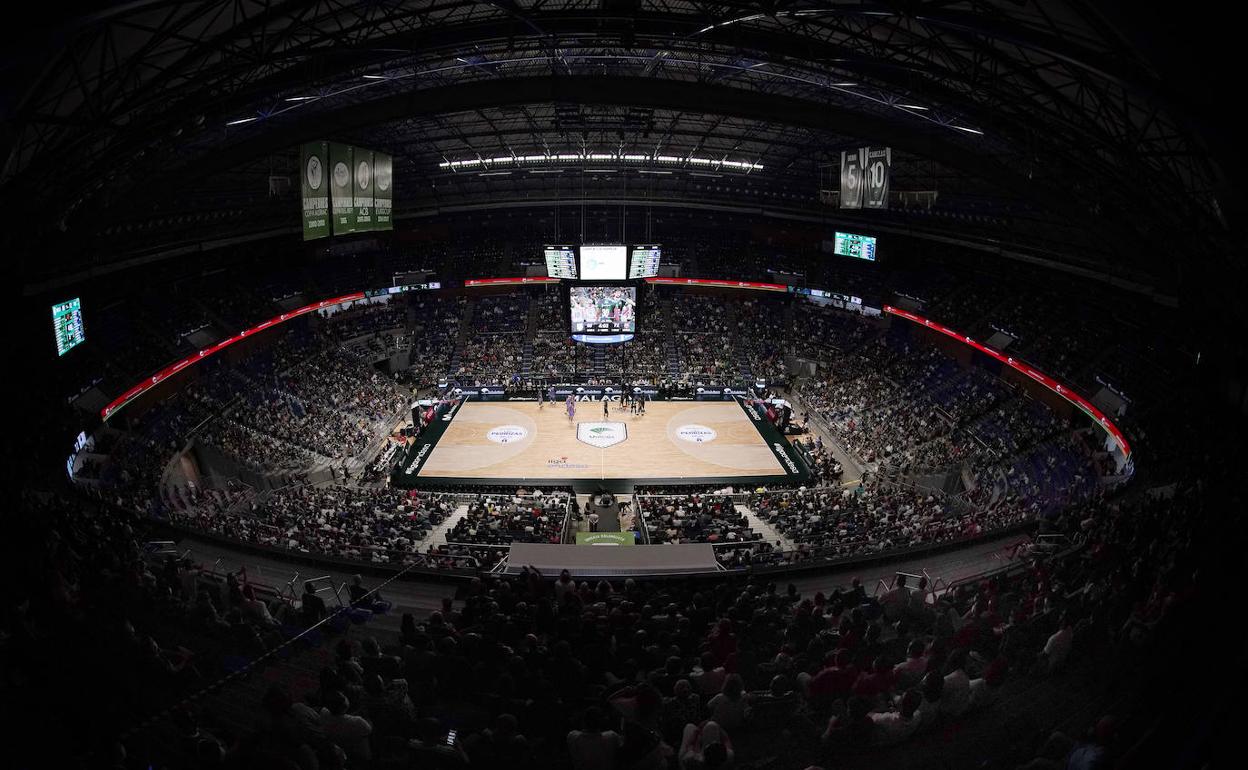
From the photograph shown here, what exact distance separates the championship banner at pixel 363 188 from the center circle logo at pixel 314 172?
75.0 inches

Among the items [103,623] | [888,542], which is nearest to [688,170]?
[888,542]

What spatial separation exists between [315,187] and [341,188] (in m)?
1.36

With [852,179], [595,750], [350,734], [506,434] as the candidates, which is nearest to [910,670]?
[595,750]

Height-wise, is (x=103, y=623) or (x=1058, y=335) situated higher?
(x=1058, y=335)

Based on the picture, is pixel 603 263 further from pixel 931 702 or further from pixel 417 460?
pixel 931 702

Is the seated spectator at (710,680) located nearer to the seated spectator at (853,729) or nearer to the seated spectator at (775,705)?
the seated spectator at (775,705)

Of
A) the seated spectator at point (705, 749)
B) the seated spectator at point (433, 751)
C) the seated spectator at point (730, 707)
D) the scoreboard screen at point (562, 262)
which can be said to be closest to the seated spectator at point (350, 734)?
the seated spectator at point (433, 751)

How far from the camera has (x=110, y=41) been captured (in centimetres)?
1390

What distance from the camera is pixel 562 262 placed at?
38.3 metres

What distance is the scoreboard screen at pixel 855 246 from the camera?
3984 centimetres

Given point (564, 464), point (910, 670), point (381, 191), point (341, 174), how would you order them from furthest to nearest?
1. point (564, 464)
2. point (381, 191)
3. point (341, 174)
4. point (910, 670)

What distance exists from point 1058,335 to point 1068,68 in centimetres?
1860

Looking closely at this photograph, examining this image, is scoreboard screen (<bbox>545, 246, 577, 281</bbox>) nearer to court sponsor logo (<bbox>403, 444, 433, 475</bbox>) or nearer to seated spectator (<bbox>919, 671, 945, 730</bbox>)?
court sponsor logo (<bbox>403, 444, 433, 475</bbox>)

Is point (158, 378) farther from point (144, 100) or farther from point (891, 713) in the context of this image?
point (891, 713)
